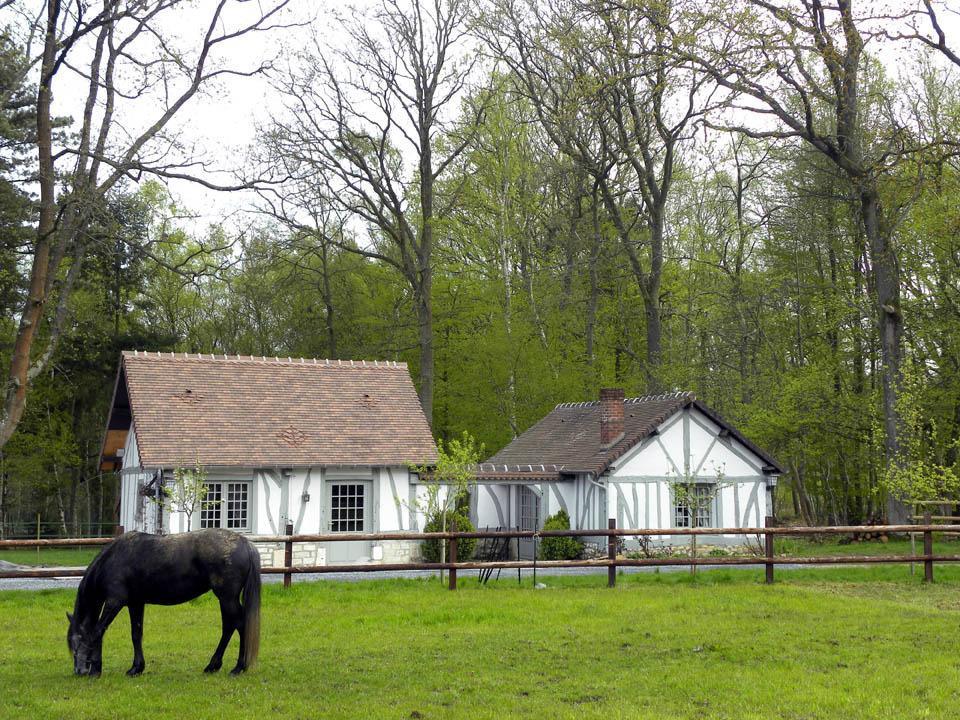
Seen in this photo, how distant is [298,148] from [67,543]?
19.9m

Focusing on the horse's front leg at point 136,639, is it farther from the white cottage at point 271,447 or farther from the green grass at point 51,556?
the green grass at point 51,556

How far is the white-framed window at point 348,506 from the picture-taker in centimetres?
2353

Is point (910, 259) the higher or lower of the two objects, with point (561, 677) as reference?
higher

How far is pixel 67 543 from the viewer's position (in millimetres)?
14453

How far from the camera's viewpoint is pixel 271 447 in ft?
75.8

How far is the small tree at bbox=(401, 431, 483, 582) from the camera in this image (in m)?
19.1

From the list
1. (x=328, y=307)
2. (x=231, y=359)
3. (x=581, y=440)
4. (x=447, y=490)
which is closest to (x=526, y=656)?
(x=447, y=490)

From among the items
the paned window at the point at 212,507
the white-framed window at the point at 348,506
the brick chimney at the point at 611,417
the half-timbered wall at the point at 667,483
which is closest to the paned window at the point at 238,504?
the paned window at the point at 212,507

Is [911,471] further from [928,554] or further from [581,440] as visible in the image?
[581,440]

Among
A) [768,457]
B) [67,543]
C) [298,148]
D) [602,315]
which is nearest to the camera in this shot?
[67,543]

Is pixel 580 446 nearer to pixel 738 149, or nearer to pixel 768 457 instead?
pixel 768 457

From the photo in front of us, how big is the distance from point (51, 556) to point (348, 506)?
1153 centimetres

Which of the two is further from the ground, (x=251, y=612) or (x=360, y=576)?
(x=251, y=612)

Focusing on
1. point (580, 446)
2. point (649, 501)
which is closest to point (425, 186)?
point (580, 446)
